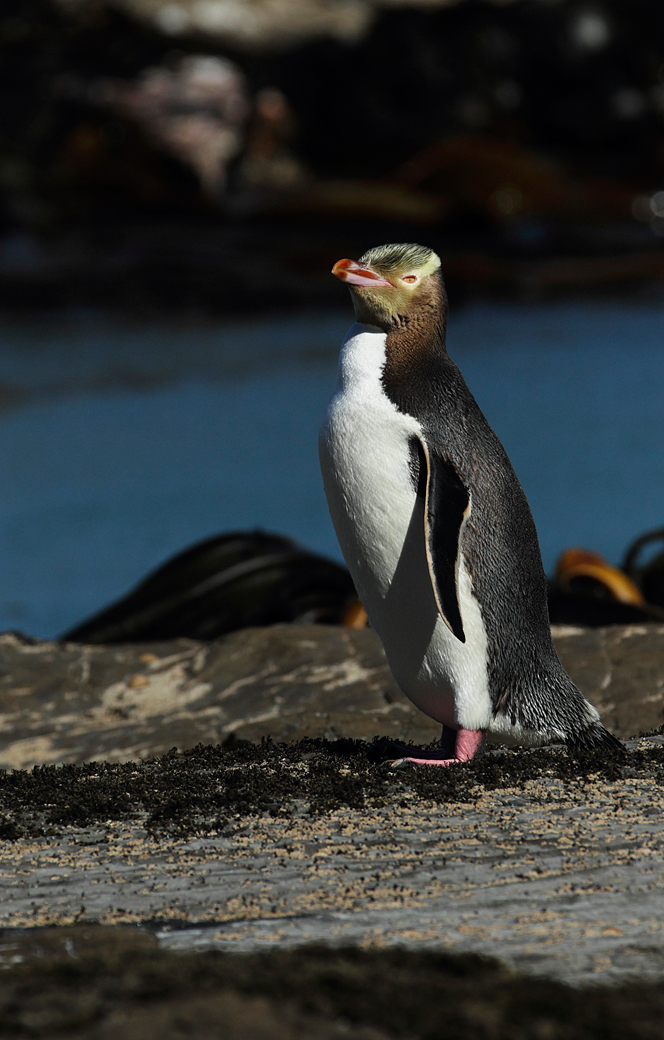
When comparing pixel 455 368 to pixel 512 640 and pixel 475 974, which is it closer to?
pixel 512 640

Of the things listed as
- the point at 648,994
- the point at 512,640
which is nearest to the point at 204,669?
the point at 512,640

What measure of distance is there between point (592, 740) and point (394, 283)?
0.98 m

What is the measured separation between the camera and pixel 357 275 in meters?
2.32

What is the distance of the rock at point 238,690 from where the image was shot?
3084mm

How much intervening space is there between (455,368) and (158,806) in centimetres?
106

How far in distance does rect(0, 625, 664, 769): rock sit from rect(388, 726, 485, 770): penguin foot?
61cm

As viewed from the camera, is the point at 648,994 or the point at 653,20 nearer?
the point at 648,994

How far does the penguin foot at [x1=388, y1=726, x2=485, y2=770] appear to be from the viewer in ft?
7.36

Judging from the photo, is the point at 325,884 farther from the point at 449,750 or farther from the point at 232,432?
the point at 232,432

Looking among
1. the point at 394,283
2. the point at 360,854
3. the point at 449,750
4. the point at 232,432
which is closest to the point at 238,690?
the point at 449,750

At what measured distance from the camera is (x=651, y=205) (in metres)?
15.9

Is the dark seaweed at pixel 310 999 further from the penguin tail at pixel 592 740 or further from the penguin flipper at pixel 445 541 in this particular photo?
the penguin tail at pixel 592 740

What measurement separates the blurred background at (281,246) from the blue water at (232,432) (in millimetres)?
34

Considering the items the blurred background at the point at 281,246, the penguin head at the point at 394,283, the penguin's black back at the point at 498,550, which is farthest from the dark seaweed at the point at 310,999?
the blurred background at the point at 281,246
